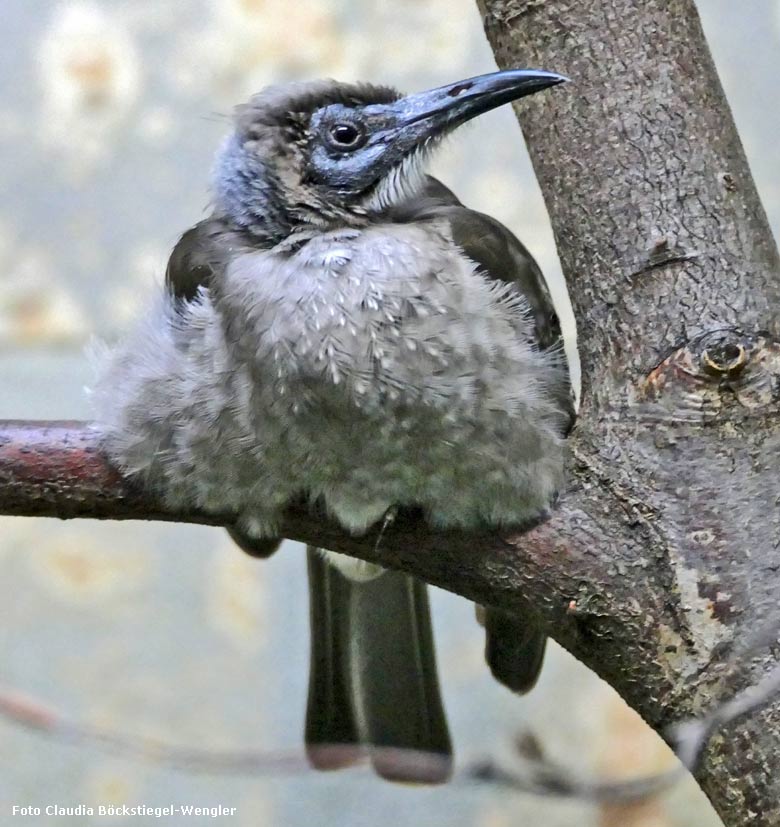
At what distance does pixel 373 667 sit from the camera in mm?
1652

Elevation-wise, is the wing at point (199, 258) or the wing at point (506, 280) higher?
the wing at point (199, 258)

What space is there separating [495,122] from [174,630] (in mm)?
1238

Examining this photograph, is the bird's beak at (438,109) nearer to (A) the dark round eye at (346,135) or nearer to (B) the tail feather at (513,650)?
(A) the dark round eye at (346,135)

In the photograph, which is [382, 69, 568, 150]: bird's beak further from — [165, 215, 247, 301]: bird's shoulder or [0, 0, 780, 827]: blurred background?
[0, 0, 780, 827]: blurred background

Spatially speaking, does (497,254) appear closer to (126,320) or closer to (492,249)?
(492,249)

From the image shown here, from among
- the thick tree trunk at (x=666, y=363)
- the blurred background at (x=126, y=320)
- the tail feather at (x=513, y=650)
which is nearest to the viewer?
the thick tree trunk at (x=666, y=363)

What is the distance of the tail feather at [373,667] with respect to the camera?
1.62m

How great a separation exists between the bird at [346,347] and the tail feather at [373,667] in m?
0.21

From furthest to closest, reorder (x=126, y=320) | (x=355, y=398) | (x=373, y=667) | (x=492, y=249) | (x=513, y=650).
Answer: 1. (x=126, y=320)
2. (x=373, y=667)
3. (x=513, y=650)
4. (x=492, y=249)
5. (x=355, y=398)

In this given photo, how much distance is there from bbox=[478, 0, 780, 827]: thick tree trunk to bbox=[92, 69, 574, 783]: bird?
0.07 metres

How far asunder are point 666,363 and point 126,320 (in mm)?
1418

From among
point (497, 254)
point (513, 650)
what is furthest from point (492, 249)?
point (513, 650)

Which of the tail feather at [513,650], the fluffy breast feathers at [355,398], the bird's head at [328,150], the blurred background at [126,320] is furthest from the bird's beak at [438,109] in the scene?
the blurred background at [126,320]

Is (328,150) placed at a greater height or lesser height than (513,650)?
greater
